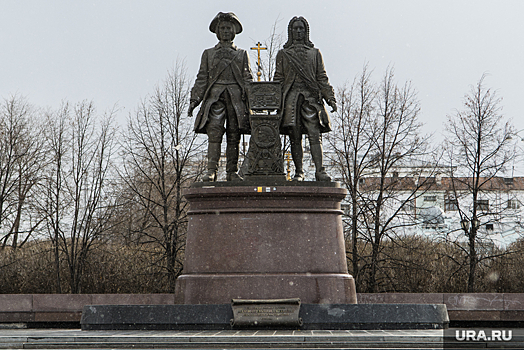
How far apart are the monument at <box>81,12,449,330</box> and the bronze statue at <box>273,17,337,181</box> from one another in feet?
0.06

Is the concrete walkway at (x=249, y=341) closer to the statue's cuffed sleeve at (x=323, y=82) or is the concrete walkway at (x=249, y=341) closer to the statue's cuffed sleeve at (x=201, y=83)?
the statue's cuffed sleeve at (x=323, y=82)

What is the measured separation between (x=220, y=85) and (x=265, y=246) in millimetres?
3009

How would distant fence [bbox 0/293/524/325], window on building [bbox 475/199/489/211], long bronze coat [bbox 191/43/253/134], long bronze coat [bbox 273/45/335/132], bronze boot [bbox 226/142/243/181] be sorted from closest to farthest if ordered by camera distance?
1. long bronze coat [bbox 273/45/335/132]
2. long bronze coat [bbox 191/43/253/134]
3. bronze boot [bbox 226/142/243/181]
4. distant fence [bbox 0/293/524/325]
5. window on building [bbox 475/199/489/211]

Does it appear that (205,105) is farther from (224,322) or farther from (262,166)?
(224,322)

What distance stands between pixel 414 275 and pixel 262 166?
36.7 ft

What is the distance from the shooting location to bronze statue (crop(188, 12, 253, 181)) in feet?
38.4

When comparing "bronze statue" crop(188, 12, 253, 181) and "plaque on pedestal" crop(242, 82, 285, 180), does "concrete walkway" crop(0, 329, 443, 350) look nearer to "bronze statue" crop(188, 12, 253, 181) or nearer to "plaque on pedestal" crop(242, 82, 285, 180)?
"plaque on pedestal" crop(242, 82, 285, 180)

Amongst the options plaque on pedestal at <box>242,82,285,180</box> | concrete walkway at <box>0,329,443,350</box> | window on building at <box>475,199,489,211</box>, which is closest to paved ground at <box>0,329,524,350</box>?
concrete walkway at <box>0,329,443,350</box>

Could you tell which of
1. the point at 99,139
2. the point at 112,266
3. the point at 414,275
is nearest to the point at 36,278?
the point at 112,266

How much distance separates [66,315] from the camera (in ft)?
41.6

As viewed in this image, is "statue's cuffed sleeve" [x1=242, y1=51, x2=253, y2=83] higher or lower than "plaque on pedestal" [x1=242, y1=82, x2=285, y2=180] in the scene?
higher

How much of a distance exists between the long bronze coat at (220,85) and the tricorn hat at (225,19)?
0.39 metres

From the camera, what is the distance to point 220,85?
11719mm

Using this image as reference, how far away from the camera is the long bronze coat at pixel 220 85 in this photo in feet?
38.3
